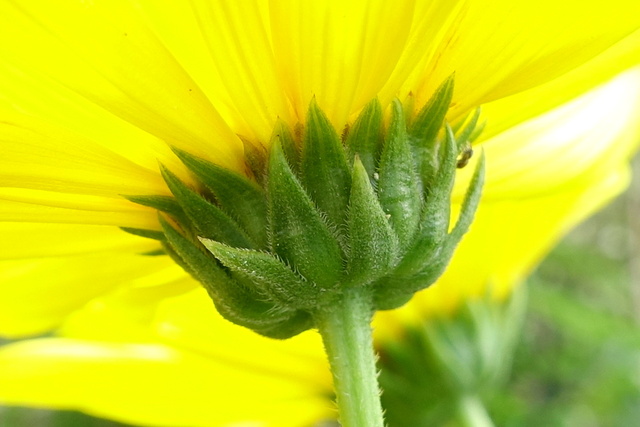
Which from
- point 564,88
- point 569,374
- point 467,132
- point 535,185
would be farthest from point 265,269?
point 569,374

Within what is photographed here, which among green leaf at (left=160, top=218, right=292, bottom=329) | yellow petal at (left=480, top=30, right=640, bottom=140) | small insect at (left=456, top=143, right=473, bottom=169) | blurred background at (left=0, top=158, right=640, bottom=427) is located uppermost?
blurred background at (left=0, top=158, right=640, bottom=427)

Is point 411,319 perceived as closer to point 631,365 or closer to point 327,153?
point 327,153

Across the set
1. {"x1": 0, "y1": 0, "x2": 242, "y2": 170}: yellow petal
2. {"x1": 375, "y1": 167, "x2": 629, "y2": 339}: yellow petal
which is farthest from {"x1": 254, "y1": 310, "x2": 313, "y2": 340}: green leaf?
{"x1": 375, "y1": 167, "x2": 629, "y2": 339}: yellow petal

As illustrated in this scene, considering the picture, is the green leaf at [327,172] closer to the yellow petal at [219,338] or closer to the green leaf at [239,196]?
the green leaf at [239,196]

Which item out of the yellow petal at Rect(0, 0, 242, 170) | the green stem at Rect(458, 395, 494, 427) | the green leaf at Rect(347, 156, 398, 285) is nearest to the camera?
the yellow petal at Rect(0, 0, 242, 170)

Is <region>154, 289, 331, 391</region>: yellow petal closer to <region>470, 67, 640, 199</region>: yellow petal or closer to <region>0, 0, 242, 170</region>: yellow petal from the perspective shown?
<region>470, 67, 640, 199</region>: yellow petal
